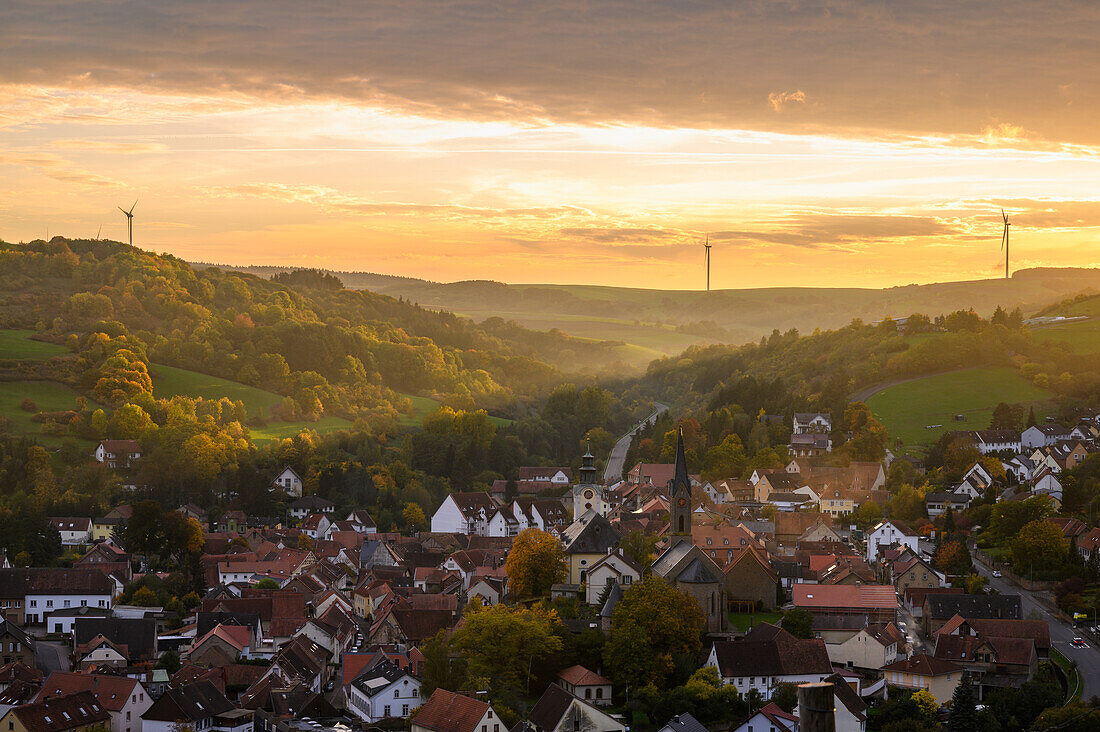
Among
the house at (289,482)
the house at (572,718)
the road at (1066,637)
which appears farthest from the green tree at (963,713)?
the house at (289,482)

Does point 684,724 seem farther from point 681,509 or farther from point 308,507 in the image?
point 308,507

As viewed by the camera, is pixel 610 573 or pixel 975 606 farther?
pixel 975 606

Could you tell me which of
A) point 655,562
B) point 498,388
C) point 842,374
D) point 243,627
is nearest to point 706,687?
point 655,562

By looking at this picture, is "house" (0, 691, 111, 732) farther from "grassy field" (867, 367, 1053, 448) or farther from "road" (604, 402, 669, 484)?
"grassy field" (867, 367, 1053, 448)

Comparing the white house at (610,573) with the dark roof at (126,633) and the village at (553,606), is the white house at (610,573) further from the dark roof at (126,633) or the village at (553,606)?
the dark roof at (126,633)

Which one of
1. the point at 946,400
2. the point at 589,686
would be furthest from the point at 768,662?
the point at 946,400

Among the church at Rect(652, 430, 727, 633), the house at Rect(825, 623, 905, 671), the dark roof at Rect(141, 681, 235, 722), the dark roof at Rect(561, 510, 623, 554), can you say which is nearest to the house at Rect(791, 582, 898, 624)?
the house at Rect(825, 623, 905, 671)

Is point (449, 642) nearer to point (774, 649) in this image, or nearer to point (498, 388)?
point (774, 649)

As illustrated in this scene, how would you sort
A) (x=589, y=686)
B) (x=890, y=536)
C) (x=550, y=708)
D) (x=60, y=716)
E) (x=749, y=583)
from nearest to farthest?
(x=550, y=708), (x=60, y=716), (x=589, y=686), (x=749, y=583), (x=890, y=536)
